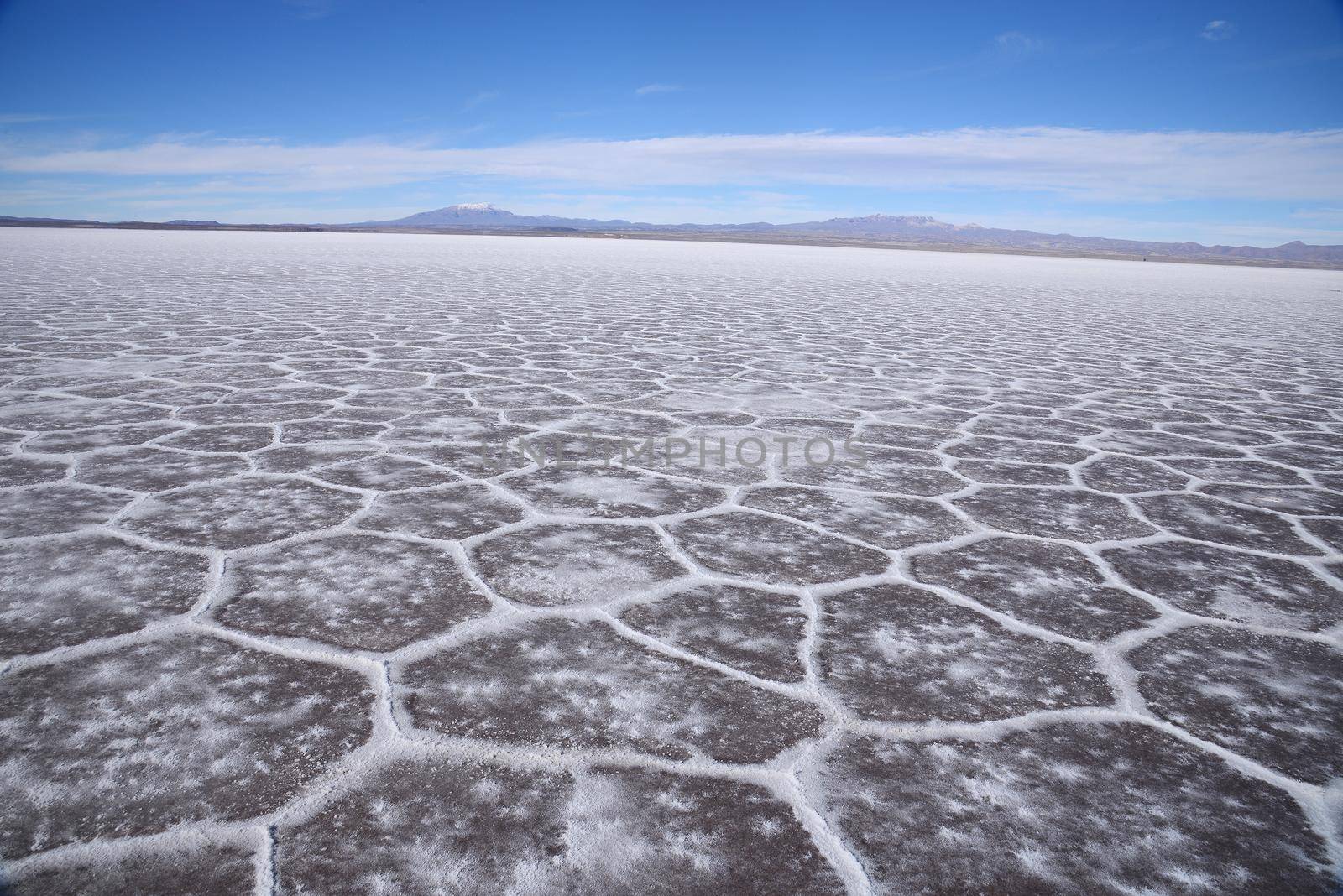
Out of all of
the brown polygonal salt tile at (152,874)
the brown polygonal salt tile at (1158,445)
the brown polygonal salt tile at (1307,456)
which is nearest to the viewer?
the brown polygonal salt tile at (152,874)

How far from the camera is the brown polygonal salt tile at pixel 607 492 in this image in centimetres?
251

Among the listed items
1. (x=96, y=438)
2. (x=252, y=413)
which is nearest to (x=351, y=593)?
(x=96, y=438)

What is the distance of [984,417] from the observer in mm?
4062

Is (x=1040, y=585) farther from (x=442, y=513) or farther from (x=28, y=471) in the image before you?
(x=28, y=471)

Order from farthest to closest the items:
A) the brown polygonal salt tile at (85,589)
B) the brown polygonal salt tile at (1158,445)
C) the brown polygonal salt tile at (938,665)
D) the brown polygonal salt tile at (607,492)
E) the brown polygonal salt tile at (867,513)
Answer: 1. the brown polygonal salt tile at (1158,445)
2. the brown polygonal salt tile at (607,492)
3. the brown polygonal salt tile at (867,513)
4. the brown polygonal salt tile at (85,589)
5. the brown polygonal salt tile at (938,665)

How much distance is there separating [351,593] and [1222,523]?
2.64m

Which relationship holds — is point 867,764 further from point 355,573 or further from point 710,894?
point 355,573

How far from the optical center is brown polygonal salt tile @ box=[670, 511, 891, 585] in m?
2.09

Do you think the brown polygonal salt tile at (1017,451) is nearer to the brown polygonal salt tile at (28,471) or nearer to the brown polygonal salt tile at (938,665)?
the brown polygonal salt tile at (938,665)

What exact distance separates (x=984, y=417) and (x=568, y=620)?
2.96 metres

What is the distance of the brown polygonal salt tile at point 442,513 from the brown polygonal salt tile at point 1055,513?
1.51 m

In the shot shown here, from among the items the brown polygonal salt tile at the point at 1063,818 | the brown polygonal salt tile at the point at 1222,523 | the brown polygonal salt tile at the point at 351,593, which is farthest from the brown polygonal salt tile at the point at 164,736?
the brown polygonal salt tile at the point at 1222,523

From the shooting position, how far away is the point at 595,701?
1484 millimetres

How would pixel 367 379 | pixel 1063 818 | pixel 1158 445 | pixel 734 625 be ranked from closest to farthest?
1. pixel 1063 818
2. pixel 734 625
3. pixel 1158 445
4. pixel 367 379
